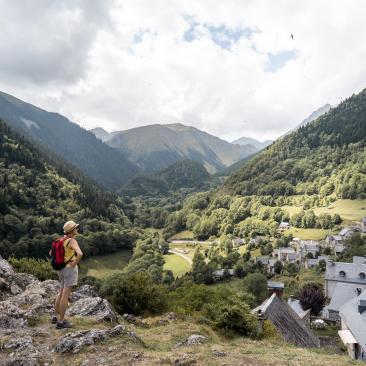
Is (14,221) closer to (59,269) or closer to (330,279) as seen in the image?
(330,279)

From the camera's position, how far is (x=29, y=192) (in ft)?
543

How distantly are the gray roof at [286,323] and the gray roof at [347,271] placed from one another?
136ft

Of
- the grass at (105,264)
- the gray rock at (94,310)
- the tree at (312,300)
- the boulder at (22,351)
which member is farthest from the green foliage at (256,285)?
the boulder at (22,351)

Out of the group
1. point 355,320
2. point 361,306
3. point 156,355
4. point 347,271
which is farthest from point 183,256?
point 156,355

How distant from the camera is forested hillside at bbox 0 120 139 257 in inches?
5167

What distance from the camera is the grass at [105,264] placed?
407ft

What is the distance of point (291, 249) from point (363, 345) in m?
99.6

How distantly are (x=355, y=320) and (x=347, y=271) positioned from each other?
3840 cm

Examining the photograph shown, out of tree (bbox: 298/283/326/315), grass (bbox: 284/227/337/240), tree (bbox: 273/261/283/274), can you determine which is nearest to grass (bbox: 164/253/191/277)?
tree (bbox: 273/261/283/274)

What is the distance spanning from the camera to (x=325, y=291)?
3189 inches

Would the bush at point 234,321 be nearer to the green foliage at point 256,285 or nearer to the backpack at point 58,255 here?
the backpack at point 58,255

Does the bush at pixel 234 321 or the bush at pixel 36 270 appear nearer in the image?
the bush at pixel 234 321

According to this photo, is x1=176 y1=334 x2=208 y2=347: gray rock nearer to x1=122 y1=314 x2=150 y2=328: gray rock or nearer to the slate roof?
x1=122 y1=314 x2=150 y2=328: gray rock

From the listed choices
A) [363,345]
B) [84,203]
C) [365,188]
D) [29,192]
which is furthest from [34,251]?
[365,188]
